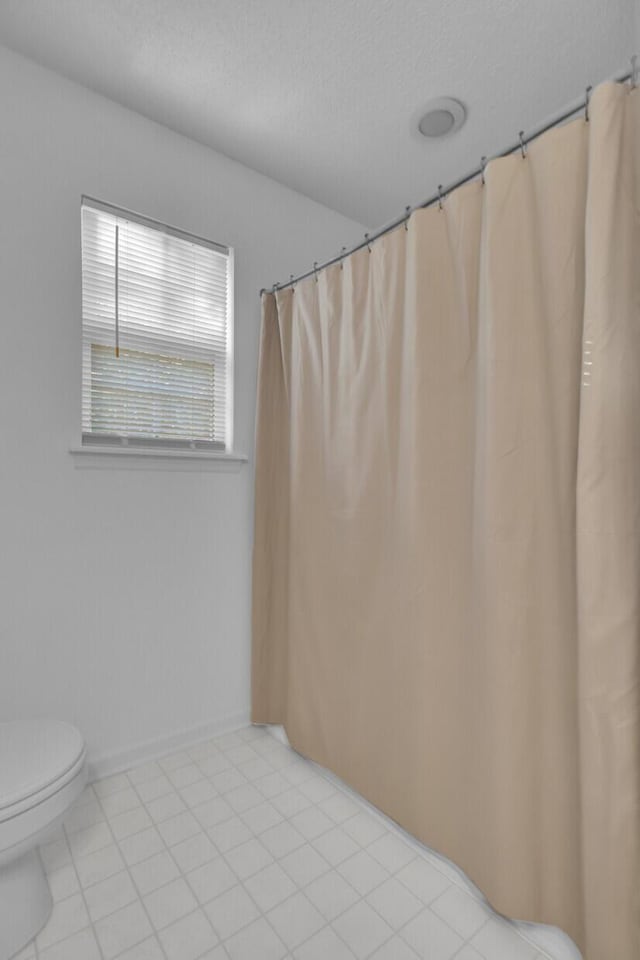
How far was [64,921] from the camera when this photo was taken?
1127mm

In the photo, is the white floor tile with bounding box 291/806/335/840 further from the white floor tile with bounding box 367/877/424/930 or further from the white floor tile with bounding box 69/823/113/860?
the white floor tile with bounding box 69/823/113/860

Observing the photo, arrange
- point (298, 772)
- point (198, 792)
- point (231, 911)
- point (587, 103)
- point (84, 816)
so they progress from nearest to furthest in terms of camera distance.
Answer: point (587, 103), point (231, 911), point (84, 816), point (198, 792), point (298, 772)

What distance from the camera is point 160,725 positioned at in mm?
1843

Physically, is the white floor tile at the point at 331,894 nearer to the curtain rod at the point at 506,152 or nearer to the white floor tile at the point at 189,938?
the white floor tile at the point at 189,938

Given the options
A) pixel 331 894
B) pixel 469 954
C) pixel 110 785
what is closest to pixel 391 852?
pixel 331 894

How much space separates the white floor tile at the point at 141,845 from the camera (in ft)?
4.37

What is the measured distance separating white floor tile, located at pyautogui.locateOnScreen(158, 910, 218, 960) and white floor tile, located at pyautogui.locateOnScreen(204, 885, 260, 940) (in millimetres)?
18

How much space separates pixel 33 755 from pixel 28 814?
16 cm

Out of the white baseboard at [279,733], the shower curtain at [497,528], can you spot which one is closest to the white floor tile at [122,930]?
the shower curtain at [497,528]

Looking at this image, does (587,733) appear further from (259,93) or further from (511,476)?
(259,93)

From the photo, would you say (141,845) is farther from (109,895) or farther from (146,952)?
(146,952)

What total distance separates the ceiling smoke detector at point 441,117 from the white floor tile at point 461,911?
247 cm

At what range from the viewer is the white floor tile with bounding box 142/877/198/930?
1.14 meters

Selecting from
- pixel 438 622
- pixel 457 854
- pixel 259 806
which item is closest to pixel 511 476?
pixel 438 622
